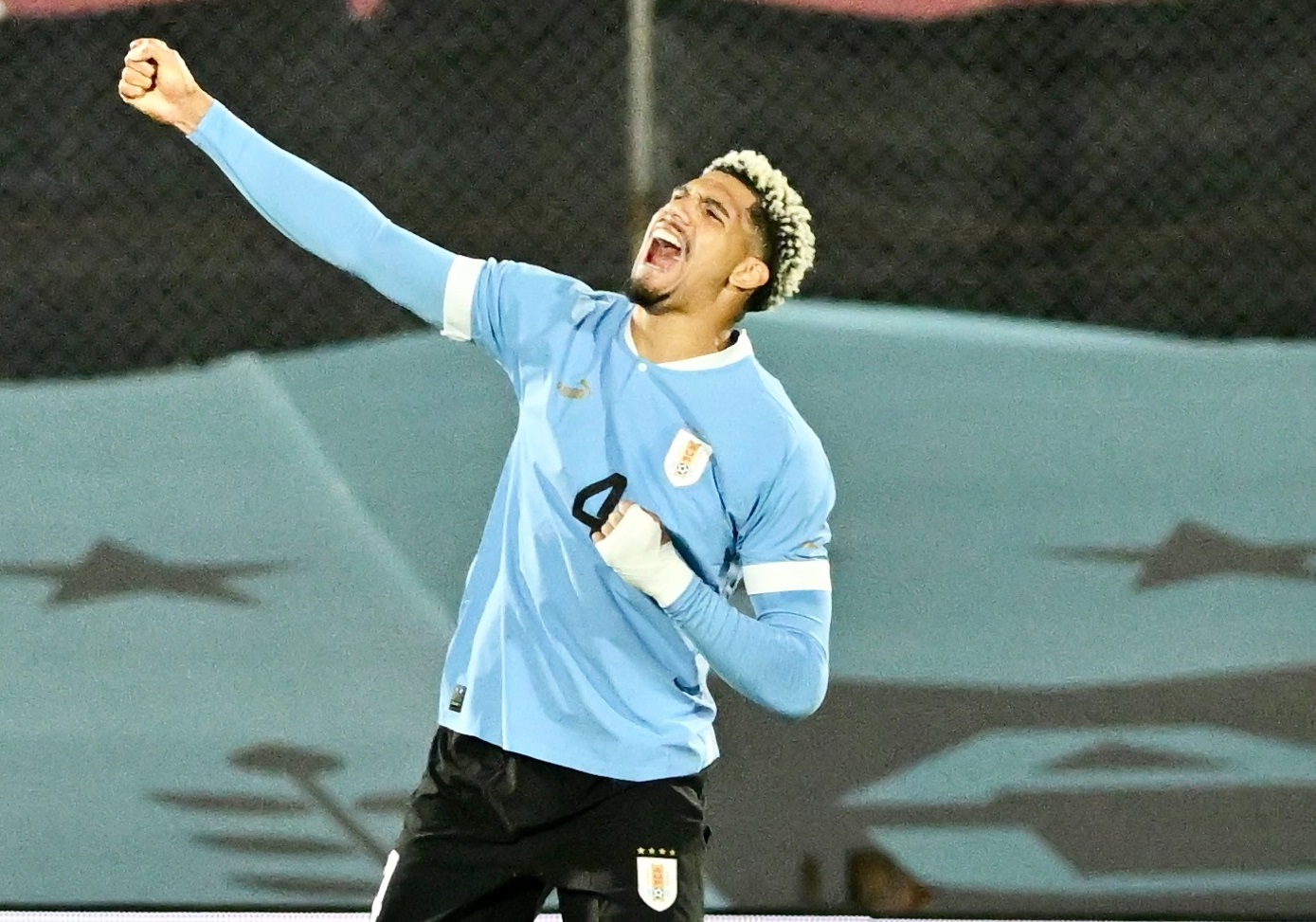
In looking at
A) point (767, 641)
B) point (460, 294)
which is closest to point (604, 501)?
point (767, 641)

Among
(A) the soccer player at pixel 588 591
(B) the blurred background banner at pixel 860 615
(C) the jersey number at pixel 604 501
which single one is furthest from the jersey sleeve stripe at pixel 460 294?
(B) the blurred background banner at pixel 860 615

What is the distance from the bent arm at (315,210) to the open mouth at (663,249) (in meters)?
0.32

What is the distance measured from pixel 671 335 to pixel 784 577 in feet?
1.30

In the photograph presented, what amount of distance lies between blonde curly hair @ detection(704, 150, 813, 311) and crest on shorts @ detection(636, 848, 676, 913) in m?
0.83

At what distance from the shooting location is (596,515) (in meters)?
2.06

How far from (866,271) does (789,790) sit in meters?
1.18

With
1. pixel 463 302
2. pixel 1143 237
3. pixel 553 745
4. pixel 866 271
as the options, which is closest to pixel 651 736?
pixel 553 745

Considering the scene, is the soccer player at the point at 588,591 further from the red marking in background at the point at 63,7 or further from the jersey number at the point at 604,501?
the red marking in background at the point at 63,7

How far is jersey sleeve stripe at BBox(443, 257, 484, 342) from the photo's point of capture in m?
2.24

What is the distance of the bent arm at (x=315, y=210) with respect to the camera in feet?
6.97

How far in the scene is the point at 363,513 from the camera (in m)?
3.43

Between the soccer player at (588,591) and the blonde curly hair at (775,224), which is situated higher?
the blonde curly hair at (775,224)

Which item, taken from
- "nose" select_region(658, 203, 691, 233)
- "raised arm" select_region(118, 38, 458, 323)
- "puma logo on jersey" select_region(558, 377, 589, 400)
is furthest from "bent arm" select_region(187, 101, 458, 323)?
"nose" select_region(658, 203, 691, 233)

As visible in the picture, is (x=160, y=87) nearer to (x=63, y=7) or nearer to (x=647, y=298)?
(x=647, y=298)
